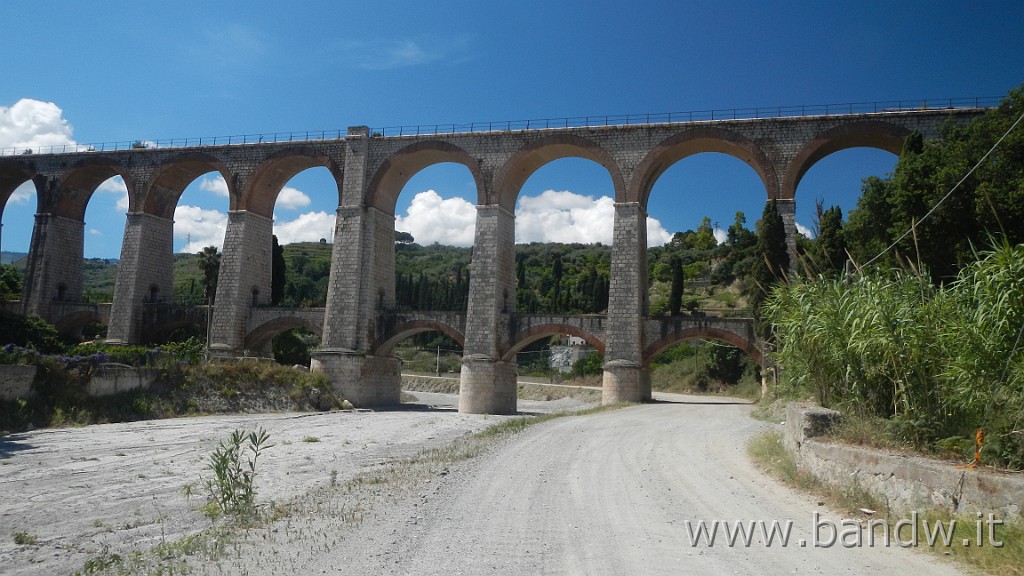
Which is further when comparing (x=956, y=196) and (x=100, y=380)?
(x=100, y=380)

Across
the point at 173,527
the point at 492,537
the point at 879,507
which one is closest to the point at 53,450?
the point at 173,527

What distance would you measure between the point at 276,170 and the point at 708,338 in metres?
23.6

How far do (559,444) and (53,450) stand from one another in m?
11.0

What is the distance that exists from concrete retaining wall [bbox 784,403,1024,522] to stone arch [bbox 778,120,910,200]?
2136cm

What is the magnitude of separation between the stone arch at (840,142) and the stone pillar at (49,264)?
3847cm

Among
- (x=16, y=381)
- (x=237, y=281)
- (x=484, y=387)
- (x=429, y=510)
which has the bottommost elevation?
(x=429, y=510)

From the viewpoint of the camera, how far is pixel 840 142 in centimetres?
2956

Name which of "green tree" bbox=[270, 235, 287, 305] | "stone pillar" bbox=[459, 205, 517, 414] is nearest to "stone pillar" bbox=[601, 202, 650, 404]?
"stone pillar" bbox=[459, 205, 517, 414]

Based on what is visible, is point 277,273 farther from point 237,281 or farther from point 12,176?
point 12,176

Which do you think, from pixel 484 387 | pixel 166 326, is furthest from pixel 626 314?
pixel 166 326

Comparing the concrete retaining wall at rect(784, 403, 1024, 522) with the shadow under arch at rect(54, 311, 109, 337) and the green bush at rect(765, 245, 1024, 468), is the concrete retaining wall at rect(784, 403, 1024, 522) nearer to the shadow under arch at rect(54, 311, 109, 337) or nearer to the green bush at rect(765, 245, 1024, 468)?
the green bush at rect(765, 245, 1024, 468)

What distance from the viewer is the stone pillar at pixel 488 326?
102 feet

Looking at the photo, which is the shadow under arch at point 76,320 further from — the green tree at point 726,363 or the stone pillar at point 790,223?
the green tree at point 726,363

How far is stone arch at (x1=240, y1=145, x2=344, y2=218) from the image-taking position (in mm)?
35969
